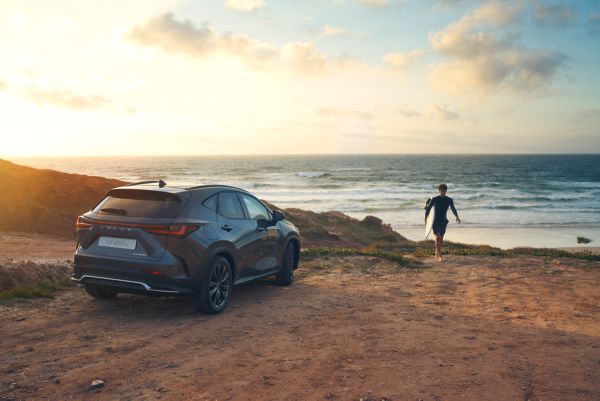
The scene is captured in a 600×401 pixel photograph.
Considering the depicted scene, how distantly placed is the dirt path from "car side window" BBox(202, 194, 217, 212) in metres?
1.45

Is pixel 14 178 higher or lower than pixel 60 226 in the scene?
higher

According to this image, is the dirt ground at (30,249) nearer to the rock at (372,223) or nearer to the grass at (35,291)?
the grass at (35,291)

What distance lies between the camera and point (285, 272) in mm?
9367

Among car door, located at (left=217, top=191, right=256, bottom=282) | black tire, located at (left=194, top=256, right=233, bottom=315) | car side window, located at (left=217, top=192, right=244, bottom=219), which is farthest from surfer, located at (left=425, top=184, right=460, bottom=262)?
black tire, located at (left=194, top=256, right=233, bottom=315)

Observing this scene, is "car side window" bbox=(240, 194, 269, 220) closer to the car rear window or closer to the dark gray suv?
the dark gray suv

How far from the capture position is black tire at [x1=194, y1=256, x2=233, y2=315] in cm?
691

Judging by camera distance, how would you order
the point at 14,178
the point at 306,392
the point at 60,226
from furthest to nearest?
the point at 14,178 → the point at 60,226 → the point at 306,392

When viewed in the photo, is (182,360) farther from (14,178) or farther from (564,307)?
(14,178)

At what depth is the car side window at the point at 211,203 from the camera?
720cm

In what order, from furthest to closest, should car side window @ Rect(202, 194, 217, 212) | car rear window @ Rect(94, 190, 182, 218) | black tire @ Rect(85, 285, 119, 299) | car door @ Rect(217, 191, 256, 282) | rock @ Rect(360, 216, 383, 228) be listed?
rock @ Rect(360, 216, 383, 228) → black tire @ Rect(85, 285, 119, 299) → car door @ Rect(217, 191, 256, 282) → car side window @ Rect(202, 194, 217, 212) → car rear window @ Rect(94, 190, 182, 218)

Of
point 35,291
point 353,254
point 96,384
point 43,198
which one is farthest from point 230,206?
point 43,198

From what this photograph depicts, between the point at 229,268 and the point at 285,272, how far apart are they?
2.08 meters

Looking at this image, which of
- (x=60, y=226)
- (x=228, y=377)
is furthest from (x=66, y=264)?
(x=60, y=226)

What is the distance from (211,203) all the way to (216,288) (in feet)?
3.81
